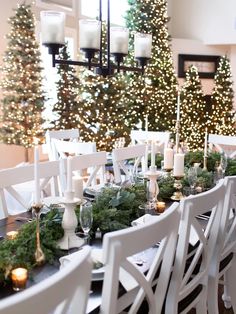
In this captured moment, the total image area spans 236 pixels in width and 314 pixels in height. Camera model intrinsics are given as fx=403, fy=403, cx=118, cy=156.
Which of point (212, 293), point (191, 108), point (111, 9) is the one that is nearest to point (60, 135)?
point (212, 293)

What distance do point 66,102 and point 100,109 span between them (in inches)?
23.0

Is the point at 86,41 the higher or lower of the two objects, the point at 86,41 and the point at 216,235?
the higher

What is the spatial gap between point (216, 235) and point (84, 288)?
1.15 metres

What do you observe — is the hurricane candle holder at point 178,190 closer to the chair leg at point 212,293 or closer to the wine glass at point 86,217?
the chair leg at point 212,293

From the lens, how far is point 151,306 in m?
1.48

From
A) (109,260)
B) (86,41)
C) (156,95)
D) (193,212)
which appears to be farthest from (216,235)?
(156,95)

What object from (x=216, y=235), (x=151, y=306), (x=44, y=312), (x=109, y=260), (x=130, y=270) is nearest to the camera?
(x=44, y=312)

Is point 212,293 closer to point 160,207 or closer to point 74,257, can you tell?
point 160,207

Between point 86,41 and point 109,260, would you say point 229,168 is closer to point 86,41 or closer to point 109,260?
point 86,41

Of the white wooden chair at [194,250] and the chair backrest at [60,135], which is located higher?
the chair backrest at [60,135]

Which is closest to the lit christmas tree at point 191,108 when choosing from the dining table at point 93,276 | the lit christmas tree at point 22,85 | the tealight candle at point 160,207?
the lit christmas tree at point 22,85

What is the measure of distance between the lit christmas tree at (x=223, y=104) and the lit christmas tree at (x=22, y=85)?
3790 mm

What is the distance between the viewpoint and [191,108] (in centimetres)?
786

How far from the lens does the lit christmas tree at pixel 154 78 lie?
23.7 feet
